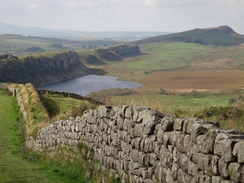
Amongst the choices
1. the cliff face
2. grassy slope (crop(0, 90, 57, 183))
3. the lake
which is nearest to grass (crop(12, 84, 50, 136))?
grassy slope (crop(0, 90, 57, 183))

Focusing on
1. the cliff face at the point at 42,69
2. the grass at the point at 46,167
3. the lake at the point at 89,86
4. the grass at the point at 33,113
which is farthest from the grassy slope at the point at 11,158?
the cliff face at the point at 42,69

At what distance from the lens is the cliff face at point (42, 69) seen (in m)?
141

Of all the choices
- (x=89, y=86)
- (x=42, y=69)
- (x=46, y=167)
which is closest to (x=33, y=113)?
(x=46, y=167)

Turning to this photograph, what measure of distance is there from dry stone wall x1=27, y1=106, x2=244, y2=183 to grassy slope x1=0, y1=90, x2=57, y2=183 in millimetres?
2607

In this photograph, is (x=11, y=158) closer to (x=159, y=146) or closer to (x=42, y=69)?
(x=159, y=146)

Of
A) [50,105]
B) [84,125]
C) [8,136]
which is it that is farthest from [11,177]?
[50,105]

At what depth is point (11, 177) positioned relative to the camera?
500 inches

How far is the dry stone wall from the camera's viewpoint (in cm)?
633

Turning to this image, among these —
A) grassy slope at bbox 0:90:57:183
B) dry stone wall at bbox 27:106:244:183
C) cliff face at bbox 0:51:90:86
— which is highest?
dry stone wall at bbox 27:106:244:183

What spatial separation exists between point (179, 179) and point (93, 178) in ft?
17.2

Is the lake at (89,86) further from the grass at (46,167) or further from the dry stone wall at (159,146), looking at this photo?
the dry stone wall at (159,146)

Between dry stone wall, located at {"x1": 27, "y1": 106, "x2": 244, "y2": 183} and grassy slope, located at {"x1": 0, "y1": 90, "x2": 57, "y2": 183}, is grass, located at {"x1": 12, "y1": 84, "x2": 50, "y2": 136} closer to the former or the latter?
grassy slope, located at {"x1": 0, "y1": 90, "x2": 57, "y2": 183}

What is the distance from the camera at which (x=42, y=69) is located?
160 m

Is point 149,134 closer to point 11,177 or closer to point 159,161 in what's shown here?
point 159,161
